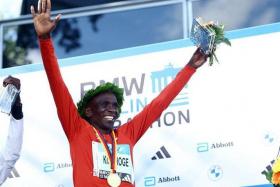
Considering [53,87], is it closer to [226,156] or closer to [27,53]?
[226,156]

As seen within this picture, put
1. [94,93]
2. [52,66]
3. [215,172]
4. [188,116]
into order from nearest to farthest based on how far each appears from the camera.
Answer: [52,66], [94,93], [215,172], [188,116]

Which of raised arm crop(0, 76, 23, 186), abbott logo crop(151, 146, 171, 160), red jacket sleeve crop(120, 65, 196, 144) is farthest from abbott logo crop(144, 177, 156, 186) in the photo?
raised arm crop(0, 76, 23, 186)

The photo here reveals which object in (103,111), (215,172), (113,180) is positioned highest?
(103,111)

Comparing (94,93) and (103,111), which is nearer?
(103,111)

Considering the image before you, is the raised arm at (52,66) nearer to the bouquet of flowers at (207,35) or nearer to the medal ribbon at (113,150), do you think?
the medal ribbon at (113,150)

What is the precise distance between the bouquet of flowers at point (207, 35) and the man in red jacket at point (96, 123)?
79mm

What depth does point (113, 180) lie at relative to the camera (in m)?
5.30

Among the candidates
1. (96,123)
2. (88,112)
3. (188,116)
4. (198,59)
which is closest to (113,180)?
(96,123)

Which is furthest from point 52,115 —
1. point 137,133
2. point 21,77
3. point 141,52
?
point 137,133

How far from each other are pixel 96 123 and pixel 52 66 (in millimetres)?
544

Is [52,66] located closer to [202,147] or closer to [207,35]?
→ [207,35]

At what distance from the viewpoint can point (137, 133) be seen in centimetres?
566

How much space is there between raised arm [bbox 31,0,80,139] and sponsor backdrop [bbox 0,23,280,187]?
46.6 inches

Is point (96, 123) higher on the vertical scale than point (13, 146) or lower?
higher
